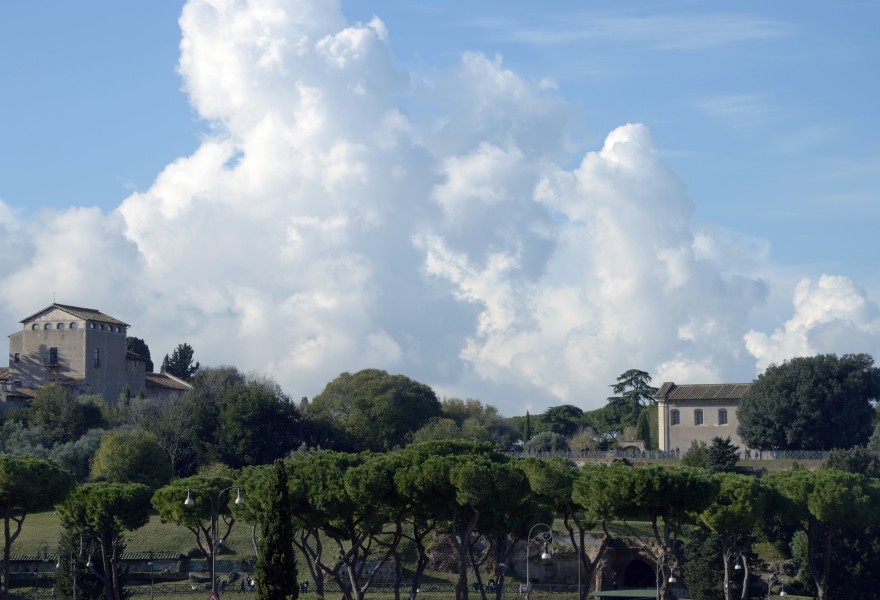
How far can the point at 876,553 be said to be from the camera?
2940 inches

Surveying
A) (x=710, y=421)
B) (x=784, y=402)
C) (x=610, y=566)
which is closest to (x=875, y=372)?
(x=784, y=402)

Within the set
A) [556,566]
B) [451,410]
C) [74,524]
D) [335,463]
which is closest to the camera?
[335,463]

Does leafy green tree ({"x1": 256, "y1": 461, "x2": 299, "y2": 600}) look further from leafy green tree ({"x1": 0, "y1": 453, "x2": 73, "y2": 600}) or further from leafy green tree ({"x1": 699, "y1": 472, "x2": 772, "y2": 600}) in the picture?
leafy green tree ({"x1": 699, "y1": 472, "x2": 772, "y2": 600})

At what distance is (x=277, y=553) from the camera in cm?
5062

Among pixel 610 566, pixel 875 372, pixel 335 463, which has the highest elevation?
pixel 875 372

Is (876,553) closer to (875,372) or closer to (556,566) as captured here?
(556,566)

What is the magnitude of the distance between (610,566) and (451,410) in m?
45.3

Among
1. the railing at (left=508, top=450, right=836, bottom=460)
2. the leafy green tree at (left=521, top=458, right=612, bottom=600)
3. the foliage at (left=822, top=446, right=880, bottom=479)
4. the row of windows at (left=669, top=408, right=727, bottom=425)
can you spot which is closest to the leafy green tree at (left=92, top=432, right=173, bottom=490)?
the railing at (left=508, top=450, right=836, bottom=460)

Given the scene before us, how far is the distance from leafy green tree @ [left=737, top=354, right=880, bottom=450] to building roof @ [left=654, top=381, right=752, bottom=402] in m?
8.08

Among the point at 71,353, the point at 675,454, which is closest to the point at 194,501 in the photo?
the point at 675,454

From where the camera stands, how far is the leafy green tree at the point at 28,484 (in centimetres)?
6769

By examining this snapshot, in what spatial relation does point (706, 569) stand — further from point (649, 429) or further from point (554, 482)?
point (649, 429)

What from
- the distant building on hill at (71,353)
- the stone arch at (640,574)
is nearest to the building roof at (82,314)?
the distant building on hill at (71,353)

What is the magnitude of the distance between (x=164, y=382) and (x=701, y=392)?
4723 centimetres
